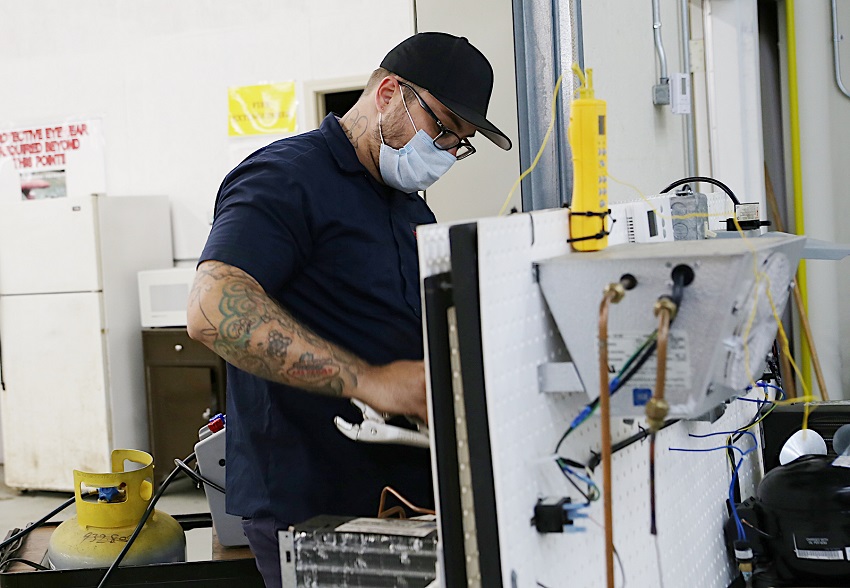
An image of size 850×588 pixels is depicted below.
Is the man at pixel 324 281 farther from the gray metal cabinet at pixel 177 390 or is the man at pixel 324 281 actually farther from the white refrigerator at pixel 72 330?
the white refrigerator at pixel 72 330

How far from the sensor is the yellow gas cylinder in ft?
6.26

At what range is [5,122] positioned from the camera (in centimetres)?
558

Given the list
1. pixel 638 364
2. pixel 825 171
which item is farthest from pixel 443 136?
pixel 825 171

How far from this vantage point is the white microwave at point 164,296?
4.73 metres

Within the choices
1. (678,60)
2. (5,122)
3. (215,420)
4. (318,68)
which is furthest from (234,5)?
(215,420)

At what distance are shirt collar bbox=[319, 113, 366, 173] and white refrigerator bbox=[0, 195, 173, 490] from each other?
3.39 m

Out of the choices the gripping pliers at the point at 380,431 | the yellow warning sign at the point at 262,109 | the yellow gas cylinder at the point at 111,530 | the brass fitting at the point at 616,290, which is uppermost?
the yellow warning sign at the point at 262,109

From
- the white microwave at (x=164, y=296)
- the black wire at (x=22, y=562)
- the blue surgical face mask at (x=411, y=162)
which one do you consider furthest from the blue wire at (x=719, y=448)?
the white microwave at (x=164, y=296)

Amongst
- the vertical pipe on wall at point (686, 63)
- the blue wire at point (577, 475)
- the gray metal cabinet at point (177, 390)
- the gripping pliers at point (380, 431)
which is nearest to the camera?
the blue wire at point (577, 475)

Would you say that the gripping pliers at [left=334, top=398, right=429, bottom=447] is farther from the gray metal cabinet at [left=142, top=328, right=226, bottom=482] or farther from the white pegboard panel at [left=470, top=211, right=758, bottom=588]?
the gray metal cabinet at [left=142, top=328, right=226, bottom=482]

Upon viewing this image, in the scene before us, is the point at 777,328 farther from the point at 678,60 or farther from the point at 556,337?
the point at 678,60

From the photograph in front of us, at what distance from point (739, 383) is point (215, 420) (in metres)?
1.25

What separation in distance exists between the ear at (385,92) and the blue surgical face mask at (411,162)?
19 millimetres

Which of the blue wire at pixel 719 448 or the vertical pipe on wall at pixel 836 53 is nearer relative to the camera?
the blue wire at pixel 719 448
